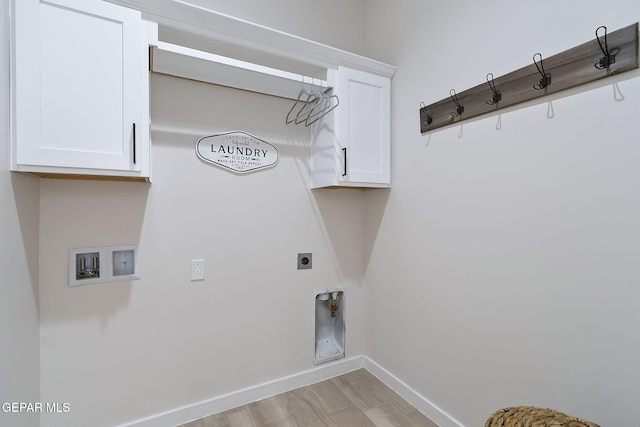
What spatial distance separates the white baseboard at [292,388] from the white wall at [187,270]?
0.04 meters

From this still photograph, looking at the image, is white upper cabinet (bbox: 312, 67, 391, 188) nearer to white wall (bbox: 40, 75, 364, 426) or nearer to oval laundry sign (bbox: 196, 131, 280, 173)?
white wall (bbox: 40, 75, 364, 426)

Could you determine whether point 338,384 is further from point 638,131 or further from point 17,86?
point 17,86

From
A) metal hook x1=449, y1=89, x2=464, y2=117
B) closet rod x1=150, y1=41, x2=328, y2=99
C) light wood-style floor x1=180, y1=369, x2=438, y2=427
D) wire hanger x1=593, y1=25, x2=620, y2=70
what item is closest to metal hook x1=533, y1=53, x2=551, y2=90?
wire hanger x1=593, y1=25, x2=620, y2=70

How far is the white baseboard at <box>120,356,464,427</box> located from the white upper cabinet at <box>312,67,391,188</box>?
4.65ft

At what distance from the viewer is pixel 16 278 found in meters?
1.23

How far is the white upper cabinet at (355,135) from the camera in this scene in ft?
6.30

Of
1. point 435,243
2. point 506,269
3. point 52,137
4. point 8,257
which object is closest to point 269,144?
point 52,137

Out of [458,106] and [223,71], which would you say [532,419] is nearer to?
[458,106]

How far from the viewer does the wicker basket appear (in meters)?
1.04

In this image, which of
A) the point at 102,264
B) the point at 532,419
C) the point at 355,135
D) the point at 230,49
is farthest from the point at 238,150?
the point at 532,419

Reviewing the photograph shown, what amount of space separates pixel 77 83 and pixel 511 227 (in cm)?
209

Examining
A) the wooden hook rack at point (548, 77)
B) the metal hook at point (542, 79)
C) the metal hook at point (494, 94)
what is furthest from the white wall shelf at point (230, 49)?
the metal hook at point (542, 79)

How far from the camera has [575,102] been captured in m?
1.21

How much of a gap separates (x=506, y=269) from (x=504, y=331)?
311mm
